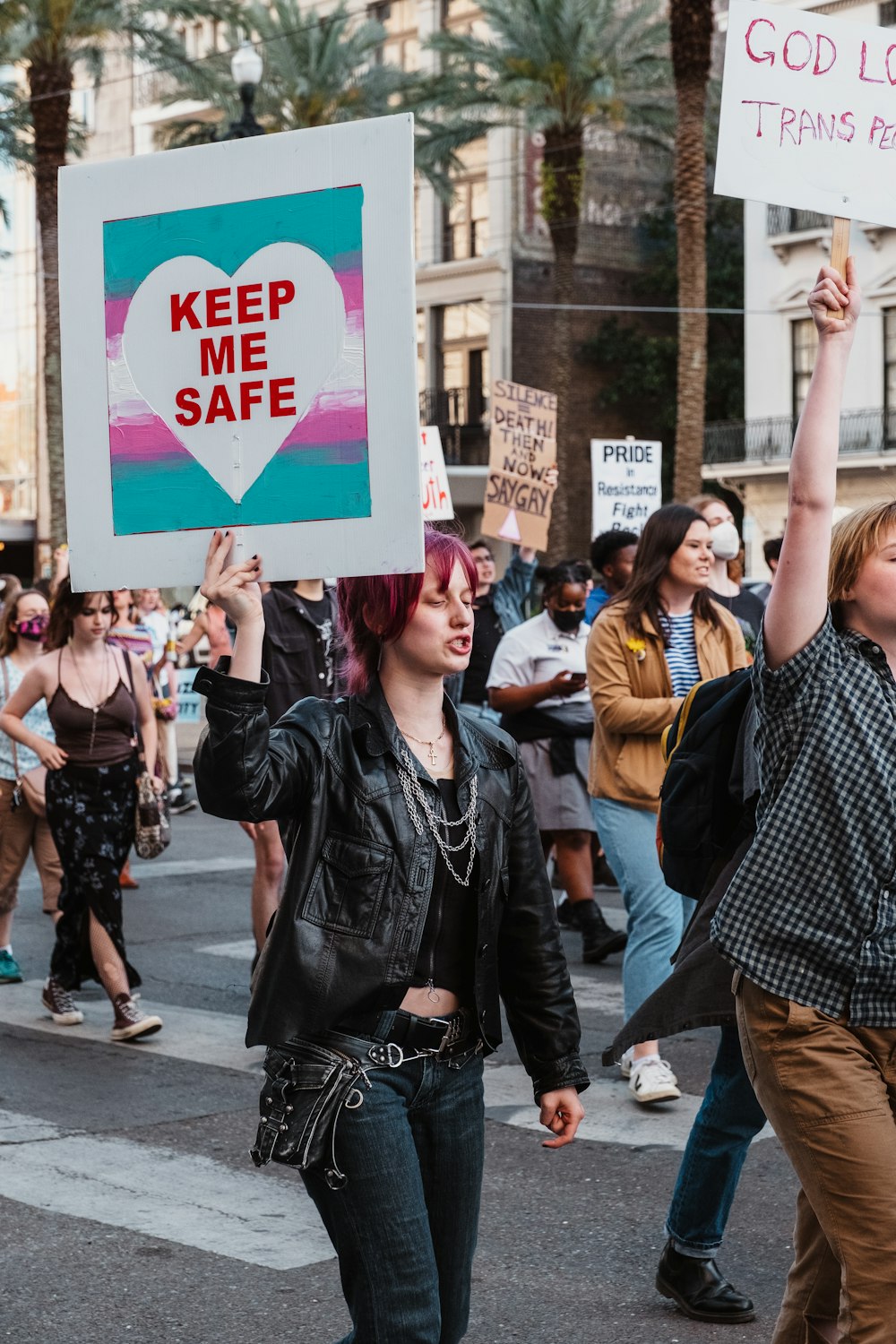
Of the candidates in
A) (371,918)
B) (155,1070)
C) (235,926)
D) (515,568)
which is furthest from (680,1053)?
(515,568)

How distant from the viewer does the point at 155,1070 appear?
6.76 m

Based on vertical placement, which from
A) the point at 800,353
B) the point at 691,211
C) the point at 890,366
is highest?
the point at 691,211

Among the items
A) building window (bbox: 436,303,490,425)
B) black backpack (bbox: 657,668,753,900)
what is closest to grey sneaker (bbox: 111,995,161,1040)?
black backpack (bbox: 657,668,753,900)

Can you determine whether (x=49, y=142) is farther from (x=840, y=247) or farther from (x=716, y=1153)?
(x=840, y=247)

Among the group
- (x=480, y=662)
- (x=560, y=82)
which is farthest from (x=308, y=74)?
(x=480, y=662)

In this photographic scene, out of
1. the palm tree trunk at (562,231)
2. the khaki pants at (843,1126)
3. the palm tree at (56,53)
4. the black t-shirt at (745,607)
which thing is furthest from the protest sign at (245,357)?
the palm tree trunk at (562,231)

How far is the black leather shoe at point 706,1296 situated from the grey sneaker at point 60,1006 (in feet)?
12.6

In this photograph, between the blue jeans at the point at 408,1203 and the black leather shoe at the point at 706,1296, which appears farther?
the black leather shoe at the point at 706,1296

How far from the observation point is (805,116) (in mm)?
3357

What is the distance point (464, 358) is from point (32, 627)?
118ft

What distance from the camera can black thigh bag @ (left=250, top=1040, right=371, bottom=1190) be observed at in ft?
9.59

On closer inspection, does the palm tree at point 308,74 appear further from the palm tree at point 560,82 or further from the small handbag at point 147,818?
the small handbag at point 147,818

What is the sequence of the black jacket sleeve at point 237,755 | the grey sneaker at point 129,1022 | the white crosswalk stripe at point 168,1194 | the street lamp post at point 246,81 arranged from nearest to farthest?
the black jacket sleeve at point 237,755, the white crosswalk stripe at point 168,1194, the grey sneaker at point 129,1022, the street lamp post at point 246,81

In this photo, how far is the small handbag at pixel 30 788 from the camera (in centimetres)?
870
